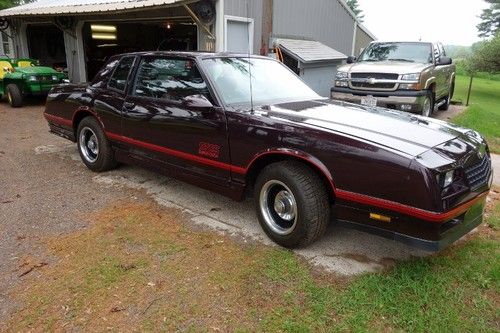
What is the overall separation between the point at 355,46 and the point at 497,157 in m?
11.5

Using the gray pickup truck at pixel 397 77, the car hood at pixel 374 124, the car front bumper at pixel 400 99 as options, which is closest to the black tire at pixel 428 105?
the gray pickup truck at pixel 397 77

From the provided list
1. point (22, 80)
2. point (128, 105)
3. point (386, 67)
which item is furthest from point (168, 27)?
point (128, 105)

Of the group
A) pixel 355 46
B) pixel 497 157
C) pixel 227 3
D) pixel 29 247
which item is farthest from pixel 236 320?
pixel 355 46

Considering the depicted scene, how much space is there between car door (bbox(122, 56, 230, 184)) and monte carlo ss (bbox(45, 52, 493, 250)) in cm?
1

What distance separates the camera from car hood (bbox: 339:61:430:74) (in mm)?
7758

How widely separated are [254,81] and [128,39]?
1672 cm

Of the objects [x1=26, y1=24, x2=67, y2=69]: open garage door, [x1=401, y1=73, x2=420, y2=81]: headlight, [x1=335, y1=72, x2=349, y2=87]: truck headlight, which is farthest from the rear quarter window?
[x1=26, y1=24, x2=67, y2=69]: open garage door

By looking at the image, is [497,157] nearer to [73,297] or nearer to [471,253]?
[471,253]

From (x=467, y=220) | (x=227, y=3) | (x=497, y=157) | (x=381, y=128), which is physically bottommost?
(x=497, y=157)

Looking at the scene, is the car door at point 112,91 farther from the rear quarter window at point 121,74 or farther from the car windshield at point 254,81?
the car windshield at point 254,81

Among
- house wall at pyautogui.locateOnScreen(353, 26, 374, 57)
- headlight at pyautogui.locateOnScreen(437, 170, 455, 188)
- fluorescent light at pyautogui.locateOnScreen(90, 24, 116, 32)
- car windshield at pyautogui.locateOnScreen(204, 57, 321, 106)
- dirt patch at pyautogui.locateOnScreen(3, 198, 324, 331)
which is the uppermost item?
fluorescent light at pyautogui.locateOnScreen(90, 24, 116, 32)

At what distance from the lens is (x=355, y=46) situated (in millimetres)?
17188

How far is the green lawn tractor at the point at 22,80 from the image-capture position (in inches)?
441

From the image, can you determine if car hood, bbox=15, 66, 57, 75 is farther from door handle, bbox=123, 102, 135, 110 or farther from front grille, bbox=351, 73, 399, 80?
front grille, bbox=351, 73, 399, 80
